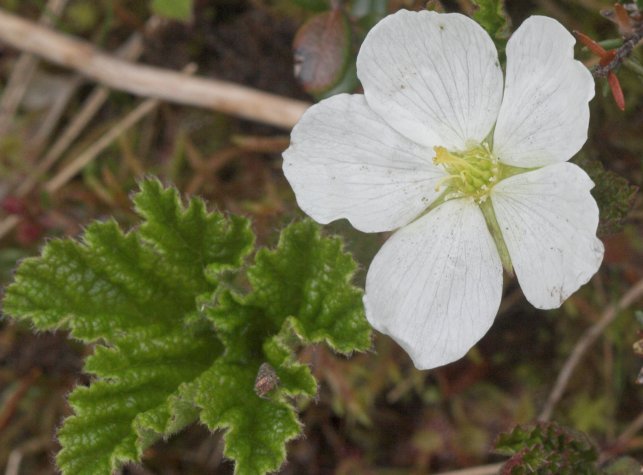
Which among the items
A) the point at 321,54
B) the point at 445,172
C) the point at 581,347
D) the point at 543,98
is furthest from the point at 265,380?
the point at 581,347

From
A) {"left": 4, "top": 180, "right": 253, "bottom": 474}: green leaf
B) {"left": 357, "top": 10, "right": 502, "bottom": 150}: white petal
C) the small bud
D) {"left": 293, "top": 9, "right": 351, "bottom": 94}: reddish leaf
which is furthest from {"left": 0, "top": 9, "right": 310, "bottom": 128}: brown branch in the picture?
the small bud

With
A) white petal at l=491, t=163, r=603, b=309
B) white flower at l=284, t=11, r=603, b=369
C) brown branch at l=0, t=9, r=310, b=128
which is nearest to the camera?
white petal at l=491, t=163, r=603, b=309

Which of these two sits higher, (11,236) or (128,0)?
(128,0)

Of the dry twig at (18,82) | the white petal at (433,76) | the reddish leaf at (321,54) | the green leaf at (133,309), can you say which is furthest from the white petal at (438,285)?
the dry twig at (18,82)

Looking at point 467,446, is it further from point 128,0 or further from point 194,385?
point 128,0

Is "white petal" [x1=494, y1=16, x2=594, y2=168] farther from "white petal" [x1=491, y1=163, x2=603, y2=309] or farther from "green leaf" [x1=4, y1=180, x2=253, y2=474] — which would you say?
"green leaf" [x1=4, y1=180, x2=253, y2=474]

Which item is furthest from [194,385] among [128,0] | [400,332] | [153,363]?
[128,0]

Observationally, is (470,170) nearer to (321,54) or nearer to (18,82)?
(321,54)
